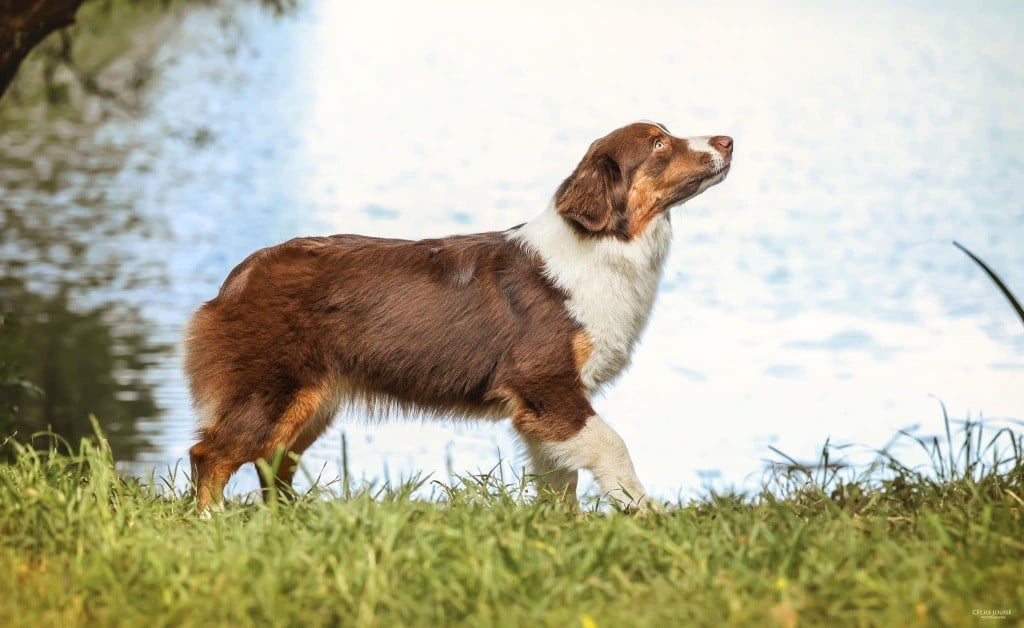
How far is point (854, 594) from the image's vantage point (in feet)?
13.1

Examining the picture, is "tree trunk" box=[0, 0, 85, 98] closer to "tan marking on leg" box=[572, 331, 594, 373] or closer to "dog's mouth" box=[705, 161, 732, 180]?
"tan marking on leg" box=[572, 331, 594, 373]

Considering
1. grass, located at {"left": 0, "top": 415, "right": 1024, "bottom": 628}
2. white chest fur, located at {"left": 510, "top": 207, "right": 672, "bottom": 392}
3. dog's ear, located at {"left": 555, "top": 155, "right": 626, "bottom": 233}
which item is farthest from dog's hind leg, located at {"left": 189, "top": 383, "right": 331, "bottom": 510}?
dog's ear, located at {"left": 555, "top": 155, "right": 626, "bottom": 233}

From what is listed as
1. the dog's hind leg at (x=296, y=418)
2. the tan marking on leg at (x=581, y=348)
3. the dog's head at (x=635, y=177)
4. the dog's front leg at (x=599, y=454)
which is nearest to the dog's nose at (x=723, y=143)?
the dog's head at (x=635, y=177)

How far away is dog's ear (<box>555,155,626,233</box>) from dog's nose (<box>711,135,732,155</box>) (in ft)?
1.59

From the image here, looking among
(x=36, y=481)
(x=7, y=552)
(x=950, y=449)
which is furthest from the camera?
(x=950, y=449)

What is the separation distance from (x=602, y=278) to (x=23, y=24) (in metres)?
4.12

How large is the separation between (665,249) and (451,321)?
1108mm

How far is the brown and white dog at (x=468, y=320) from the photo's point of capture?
19.4 feet

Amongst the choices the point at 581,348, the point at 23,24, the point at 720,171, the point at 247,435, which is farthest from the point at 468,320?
the point at 23,24

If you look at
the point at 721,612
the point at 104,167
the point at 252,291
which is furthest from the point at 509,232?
the point at 104,167

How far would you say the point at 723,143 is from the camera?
6031mm

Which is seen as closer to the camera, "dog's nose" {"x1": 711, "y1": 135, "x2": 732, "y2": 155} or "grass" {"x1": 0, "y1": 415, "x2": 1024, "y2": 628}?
"grass" {"x1": 0, "y1": 415, "x2": 1024, "y2": 628}

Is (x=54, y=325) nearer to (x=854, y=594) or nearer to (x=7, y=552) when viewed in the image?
(x=7, y=552)

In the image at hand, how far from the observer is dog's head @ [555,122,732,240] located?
235 inches
